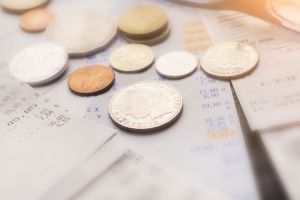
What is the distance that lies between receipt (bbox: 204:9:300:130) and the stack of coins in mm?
83

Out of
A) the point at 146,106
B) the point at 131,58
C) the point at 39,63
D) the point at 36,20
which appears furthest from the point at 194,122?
the point at 36,20

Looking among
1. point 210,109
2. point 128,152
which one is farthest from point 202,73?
point 128,152

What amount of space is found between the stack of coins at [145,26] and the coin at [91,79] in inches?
3.4

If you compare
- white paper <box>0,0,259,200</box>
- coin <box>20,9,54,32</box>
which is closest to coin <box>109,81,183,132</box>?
white paper <box>0,0,259,200</box>

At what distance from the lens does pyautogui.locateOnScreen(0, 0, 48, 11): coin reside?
876mm

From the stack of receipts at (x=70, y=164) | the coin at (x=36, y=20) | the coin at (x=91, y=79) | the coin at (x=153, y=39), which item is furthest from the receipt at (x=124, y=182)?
the coin at (x=36, y=20)

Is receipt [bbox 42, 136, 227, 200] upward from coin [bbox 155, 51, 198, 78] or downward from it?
downward

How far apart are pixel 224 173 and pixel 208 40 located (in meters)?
0.28

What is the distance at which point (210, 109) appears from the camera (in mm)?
621

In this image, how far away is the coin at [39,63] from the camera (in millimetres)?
705

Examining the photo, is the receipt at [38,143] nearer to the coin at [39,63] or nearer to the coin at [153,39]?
the coin at [39,63]

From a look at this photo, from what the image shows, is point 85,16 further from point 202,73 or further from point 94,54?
point 202,73

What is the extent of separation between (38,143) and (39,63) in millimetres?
189

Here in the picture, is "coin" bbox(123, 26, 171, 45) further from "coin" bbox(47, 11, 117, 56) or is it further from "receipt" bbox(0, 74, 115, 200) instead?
"receipt" bbox(0, 74, 115, 200)
